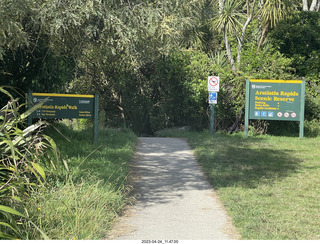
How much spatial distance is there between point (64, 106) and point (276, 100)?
8673mm

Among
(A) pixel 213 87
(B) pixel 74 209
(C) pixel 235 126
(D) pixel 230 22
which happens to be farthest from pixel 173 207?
(D) pixel 230 22

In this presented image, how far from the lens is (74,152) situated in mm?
12188

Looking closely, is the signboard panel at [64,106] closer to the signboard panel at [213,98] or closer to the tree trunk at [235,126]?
the signboard panel at [213,98]

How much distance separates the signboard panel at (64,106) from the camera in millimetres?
12653

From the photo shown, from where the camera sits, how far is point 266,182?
9.78 m

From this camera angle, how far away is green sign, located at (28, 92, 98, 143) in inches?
494

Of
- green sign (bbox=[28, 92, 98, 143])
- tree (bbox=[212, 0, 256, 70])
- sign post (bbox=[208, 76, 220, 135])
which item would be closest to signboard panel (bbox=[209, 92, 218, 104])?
sign post (bbox=[208, 76, 220, 135])

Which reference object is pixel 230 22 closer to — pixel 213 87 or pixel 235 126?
pixel 213 87

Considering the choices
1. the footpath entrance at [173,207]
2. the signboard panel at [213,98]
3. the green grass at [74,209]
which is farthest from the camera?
the signboard panel at [213,98]

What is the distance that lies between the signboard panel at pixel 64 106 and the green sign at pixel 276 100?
7.00 metres

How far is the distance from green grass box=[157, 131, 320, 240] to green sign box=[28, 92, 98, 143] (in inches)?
128

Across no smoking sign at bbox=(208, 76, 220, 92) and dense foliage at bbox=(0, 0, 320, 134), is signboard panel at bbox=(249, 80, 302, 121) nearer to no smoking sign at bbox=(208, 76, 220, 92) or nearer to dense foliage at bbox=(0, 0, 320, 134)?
dense foliage at bbox=(0, 0, 320, 134)

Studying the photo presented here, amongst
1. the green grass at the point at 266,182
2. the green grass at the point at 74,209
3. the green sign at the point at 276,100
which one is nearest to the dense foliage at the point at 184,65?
the green sign at the point at 276,100

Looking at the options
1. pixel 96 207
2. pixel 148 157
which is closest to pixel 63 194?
pixel 96 207
